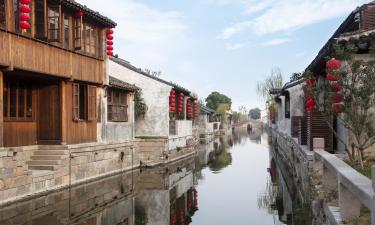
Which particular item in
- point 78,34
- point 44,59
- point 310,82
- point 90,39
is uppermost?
point 90,39

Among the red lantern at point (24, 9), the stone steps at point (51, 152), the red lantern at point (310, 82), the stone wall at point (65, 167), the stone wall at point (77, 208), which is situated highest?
the red lantern at point (24, 9)

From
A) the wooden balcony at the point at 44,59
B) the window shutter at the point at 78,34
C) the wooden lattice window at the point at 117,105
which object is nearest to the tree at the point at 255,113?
the wooden lattice window at the point at 117,105

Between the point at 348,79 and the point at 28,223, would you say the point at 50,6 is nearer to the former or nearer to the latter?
the point at 28,223

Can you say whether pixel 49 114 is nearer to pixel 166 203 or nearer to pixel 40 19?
pixel 40 19

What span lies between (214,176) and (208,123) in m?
39.7

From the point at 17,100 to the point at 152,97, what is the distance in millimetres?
12082

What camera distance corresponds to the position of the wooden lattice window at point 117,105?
806 inches

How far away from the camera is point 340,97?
1033 cm

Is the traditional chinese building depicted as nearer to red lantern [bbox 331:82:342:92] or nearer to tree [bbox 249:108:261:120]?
red lantern [bbox 331:82:342:92]

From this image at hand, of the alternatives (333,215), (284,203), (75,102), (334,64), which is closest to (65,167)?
(75,102)

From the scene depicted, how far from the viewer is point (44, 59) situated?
47.4 ft

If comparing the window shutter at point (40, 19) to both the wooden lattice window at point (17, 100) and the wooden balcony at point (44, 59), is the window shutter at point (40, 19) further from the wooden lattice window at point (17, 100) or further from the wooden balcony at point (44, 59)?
the wooden lattice window at point (17, 100)

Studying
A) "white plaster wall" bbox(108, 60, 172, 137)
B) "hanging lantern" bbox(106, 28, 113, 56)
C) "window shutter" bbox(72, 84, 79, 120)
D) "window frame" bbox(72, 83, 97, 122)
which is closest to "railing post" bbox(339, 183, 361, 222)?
"window shutter" bbox(72, 84, 79, 120)

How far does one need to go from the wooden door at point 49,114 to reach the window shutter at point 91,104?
1.88 metres
